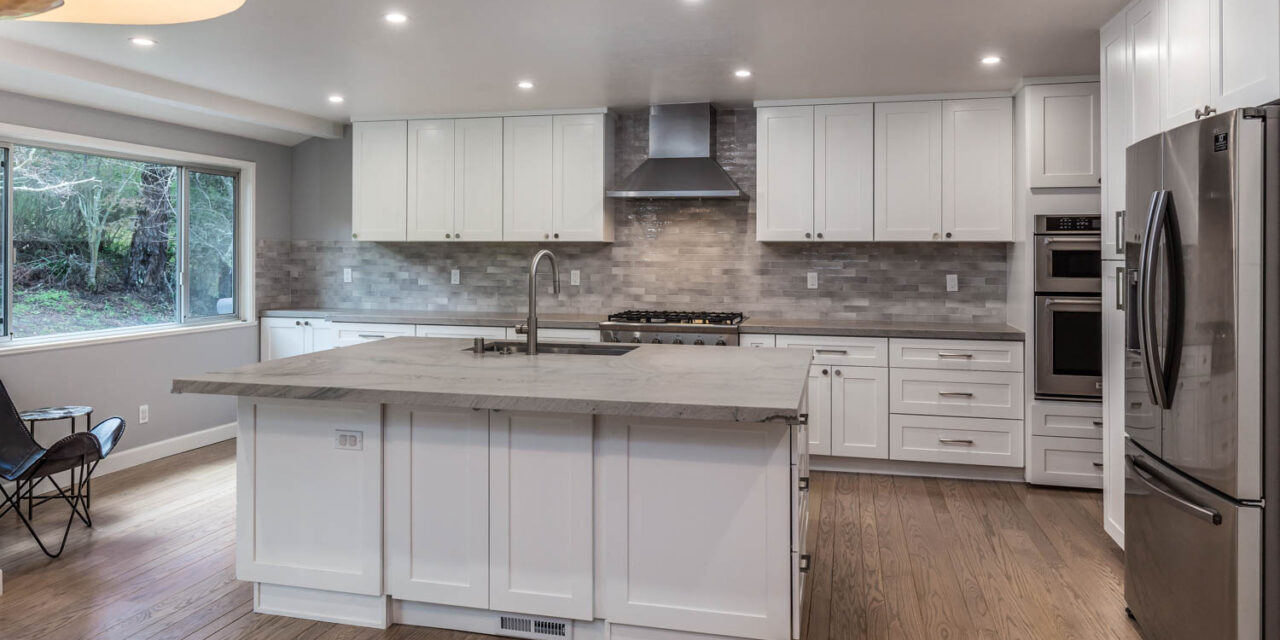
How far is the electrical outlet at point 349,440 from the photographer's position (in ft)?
8.49

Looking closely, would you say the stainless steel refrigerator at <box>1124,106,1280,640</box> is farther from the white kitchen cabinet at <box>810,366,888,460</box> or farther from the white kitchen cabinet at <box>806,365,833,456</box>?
the white kitchen cabinet at <box>806,365,833,456</box>

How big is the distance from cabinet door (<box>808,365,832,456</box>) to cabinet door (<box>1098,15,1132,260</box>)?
5.45 feet

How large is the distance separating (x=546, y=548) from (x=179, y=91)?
3.69 meters

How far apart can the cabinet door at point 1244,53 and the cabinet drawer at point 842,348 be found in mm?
2319

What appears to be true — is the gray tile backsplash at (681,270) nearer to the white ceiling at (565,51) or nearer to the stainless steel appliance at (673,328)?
the stainless steel appliance at (673,328)

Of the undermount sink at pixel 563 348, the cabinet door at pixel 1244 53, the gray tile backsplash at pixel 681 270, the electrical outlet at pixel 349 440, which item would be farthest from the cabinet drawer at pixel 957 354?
the electrical outlet at pixel 349 440

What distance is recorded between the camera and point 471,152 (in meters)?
5.36

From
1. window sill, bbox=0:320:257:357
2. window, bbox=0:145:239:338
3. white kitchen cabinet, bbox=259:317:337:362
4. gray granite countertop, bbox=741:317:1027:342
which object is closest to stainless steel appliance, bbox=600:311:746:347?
gray granite countertop, bbox=741:317:1027:342

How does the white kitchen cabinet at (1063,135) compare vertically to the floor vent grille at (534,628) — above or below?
above

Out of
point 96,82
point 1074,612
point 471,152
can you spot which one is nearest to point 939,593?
point 1074,612

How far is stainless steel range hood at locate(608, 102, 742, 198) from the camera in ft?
16.2

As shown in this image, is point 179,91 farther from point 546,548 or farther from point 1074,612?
point 1074,612

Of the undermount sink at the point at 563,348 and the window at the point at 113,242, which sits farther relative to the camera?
the window at the point at 113,242

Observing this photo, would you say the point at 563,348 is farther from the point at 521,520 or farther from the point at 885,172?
the point at 885,172
